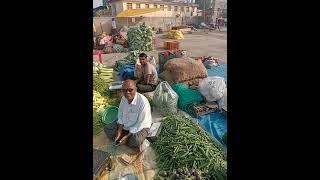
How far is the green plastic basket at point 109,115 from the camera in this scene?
3.96 metres

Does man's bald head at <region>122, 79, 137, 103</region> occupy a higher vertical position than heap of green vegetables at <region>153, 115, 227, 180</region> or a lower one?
higher

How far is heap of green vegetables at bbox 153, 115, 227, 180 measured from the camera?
3.12m

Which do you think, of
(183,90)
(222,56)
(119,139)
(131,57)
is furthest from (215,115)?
(222,56)

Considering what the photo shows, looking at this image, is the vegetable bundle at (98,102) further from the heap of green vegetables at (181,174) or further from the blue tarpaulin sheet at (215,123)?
the heap of green vegetables at (181,174)

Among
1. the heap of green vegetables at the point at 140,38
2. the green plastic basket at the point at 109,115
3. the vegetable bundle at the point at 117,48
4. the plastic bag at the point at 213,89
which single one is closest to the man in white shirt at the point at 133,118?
the green plastic basket at the point at 109,115

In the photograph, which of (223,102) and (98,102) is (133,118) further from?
(223,102)

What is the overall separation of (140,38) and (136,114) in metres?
6.63

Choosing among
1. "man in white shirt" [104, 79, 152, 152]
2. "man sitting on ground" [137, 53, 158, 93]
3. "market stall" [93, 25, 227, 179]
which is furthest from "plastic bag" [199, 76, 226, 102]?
"man in white shirt" [104, 79, 152, 152]

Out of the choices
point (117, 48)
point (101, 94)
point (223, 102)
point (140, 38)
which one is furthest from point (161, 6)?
point (223, 102)

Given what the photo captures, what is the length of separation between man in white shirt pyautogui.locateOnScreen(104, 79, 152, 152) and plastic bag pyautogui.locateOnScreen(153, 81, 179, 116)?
0.77 m

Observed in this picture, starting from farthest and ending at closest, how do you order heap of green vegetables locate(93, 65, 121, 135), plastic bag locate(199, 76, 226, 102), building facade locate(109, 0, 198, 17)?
building facade locate(109, 0, 198, 17)
plastic bag locate(199, 76, 226, 102)
heap of green vegetables locate(93, 65, 121, 135)

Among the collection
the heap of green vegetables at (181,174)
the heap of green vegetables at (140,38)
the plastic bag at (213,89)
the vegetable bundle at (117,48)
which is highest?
the heap of green vegetables at (140,38)

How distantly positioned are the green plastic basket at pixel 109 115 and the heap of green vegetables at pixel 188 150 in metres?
0.72

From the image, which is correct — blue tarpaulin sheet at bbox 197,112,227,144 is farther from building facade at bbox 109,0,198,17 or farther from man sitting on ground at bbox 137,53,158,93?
building facade at bbox 109,0,198,17
